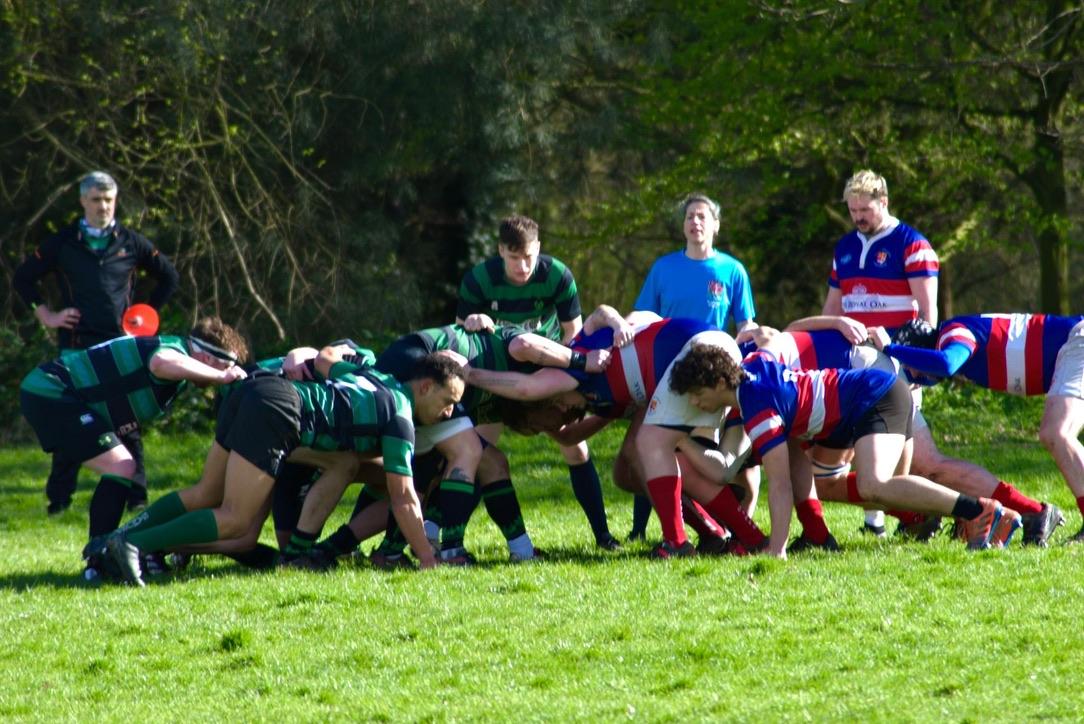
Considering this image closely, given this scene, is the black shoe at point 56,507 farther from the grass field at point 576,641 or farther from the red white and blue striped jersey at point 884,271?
the red white and blue striped jersey at point 884,271

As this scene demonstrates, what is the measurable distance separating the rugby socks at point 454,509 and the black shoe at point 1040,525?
2823 mm

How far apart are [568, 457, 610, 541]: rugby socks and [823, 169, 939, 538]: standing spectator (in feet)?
4.88

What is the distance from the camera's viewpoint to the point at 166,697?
563cm

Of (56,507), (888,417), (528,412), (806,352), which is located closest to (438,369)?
(528,412)

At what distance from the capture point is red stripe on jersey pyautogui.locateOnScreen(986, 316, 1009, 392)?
25.6 ft

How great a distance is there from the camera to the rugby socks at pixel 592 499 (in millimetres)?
8648

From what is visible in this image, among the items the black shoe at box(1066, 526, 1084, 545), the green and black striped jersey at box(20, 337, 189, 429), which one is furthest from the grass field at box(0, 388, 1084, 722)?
the green and black striped jersey at box(20, 337, 189, 429)

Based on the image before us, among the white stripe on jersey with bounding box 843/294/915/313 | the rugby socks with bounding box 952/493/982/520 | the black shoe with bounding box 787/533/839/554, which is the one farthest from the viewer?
the white stripe on jersey with bounding box 843/294/915/313

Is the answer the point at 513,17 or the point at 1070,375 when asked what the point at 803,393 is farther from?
the point at 513,17

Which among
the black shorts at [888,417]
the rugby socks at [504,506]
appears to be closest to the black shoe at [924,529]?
the black shorts at [888,417]

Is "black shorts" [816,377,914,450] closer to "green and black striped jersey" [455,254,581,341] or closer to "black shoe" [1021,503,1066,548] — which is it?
"black shoe" [1021,503,1066,548]

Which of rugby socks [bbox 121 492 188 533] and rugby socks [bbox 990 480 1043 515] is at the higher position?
rugby socks [bbox 121 492 188 533]

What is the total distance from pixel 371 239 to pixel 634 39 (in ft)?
11.7

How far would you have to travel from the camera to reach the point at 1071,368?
766cm
